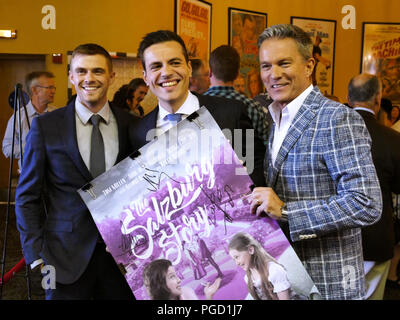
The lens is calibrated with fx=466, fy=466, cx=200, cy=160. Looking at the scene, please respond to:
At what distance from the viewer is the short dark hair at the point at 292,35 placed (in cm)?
152

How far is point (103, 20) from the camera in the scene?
595cm

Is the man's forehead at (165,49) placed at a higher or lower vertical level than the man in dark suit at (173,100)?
higher

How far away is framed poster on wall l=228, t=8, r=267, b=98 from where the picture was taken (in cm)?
709

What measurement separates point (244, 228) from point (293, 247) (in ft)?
0.69

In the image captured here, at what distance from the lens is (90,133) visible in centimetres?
193

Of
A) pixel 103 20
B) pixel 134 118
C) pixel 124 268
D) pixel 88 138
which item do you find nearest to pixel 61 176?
pixel 88 138

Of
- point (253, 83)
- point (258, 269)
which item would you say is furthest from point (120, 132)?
point (253, 83)

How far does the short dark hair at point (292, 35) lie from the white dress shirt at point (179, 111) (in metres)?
0.39

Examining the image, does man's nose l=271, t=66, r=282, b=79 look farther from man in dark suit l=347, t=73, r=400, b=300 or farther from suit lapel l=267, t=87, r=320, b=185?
man in dark suit l=347, t=73, r=400, b=300

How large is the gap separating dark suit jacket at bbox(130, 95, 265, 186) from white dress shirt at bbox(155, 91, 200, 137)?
20 mm

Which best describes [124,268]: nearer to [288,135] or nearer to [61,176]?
[61,176]

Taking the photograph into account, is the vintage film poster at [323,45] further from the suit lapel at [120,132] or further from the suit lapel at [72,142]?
the suit lapel at [72,142]

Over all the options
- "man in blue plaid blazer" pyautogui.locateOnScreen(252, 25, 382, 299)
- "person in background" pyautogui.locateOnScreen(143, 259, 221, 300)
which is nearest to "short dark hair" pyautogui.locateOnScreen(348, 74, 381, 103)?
"man in blue plaid blazer" pyautogui.locateOnScreen(252, 25, 382, 299)

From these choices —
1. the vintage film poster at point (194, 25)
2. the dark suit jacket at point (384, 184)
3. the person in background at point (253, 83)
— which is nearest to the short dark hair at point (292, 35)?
the dark suit jacket at point (384, 184)
